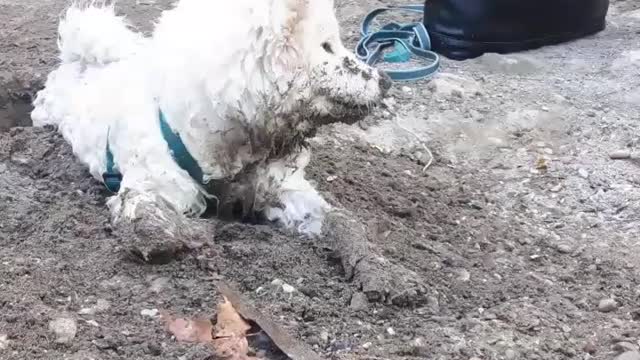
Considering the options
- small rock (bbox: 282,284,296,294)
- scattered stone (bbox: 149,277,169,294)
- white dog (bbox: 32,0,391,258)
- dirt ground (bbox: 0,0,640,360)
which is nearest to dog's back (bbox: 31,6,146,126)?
dirt ground (bbox: 0,0,640,360)

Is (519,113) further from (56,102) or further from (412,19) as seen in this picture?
(56,102)

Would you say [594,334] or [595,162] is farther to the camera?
[595,162]

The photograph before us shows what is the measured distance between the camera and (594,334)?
8.35ft

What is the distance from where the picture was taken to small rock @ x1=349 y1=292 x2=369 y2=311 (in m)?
2.58

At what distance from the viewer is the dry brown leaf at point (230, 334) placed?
235 cm

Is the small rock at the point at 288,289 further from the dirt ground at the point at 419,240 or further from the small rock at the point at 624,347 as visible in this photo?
the small rock at the point at 624,347

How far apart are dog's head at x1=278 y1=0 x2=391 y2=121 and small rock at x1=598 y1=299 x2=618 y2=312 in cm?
93

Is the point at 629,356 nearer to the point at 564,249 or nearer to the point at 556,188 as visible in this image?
the point at 564,249

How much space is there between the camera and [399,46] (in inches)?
187

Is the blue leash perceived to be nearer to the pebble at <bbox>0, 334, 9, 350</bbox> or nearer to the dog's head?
the dog's head

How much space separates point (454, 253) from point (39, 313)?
4.04 ft

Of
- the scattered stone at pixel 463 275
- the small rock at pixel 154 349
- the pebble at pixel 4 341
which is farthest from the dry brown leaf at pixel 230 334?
the scattered stone at pixel 463 275

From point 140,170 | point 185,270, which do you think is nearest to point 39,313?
point 185,270

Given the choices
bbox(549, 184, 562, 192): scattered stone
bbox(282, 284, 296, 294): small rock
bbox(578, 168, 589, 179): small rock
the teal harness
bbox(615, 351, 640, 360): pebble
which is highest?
the teal harness
